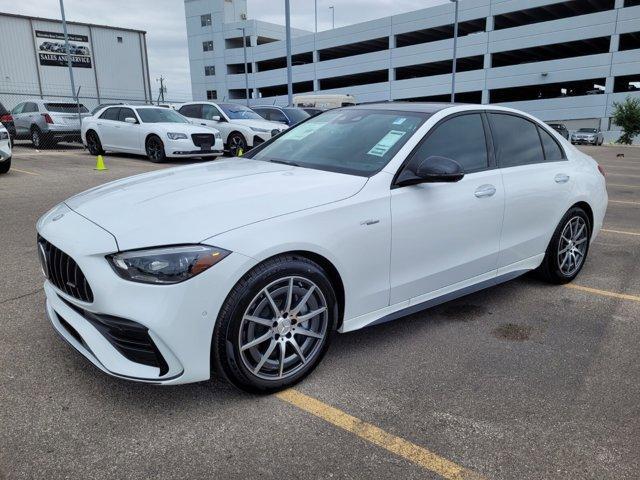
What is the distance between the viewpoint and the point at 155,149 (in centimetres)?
1337

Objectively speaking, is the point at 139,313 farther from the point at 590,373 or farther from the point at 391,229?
the point at 590,373

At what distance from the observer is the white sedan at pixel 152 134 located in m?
13.0

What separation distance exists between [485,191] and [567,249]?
1.47m

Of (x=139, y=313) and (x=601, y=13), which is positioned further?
(x=601, y=13)

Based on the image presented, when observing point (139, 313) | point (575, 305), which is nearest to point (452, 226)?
point (575, 305)

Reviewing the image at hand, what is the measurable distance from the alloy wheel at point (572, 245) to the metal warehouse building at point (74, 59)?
34.2 meters

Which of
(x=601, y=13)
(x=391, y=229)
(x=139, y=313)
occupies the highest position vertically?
(x=601, y=13)

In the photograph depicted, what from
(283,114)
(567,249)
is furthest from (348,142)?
(283,114)

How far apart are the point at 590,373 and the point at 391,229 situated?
1.50 meters

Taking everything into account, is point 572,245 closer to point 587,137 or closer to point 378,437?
point 378,437

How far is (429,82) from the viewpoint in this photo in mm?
53562

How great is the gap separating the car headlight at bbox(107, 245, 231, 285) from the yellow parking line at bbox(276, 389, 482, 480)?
3.05 ft

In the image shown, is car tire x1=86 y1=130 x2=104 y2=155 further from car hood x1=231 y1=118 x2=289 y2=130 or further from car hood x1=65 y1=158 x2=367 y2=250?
car hood x1=65 y1=158 x2=367 y2=250

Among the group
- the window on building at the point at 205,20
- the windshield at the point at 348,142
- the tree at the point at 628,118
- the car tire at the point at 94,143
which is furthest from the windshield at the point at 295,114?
the window on building at the point at 205,20
